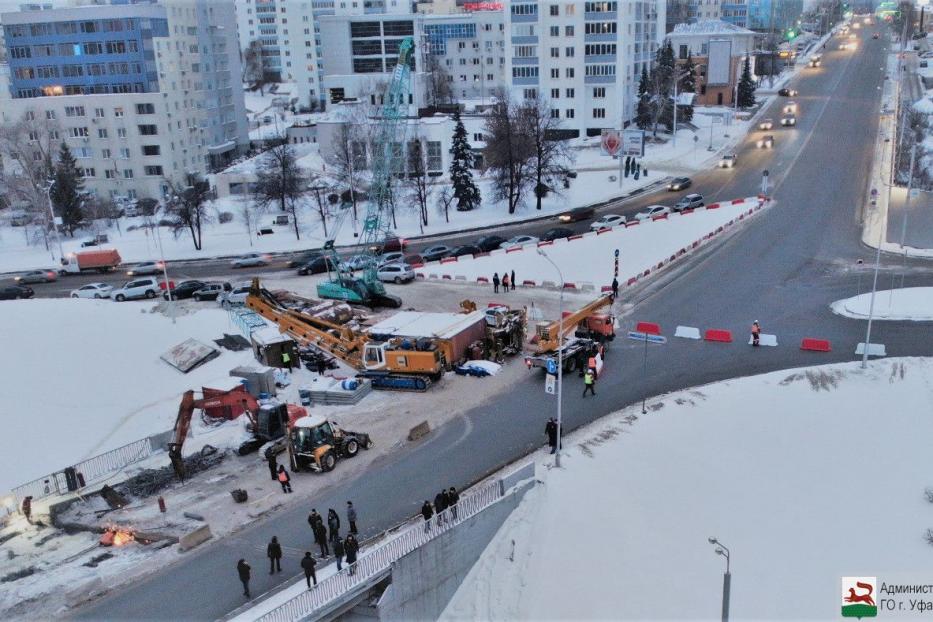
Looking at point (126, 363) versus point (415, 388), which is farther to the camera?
point (126, 363)

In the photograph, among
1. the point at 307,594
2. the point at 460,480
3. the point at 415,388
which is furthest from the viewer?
the point at 415,388

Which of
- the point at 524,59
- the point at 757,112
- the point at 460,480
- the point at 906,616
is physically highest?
the point at 524,59

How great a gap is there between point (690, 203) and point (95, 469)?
43.4 metres

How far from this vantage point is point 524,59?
82250 millimetres

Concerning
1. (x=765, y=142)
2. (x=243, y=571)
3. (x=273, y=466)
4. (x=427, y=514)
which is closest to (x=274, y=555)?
(x=243, y=571)

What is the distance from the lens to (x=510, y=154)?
2338 inches

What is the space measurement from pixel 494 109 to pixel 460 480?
157 ft

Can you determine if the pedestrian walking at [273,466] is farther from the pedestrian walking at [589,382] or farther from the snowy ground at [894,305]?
the snowy ground at [894,305]

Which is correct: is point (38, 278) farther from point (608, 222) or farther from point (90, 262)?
point (608, 222)

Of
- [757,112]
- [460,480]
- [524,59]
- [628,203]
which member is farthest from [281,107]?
[460,480]

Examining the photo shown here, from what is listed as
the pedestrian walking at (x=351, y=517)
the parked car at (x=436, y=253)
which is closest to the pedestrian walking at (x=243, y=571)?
the pedestrian walking at (x=351, y=517)

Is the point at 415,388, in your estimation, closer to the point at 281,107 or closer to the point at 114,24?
the point at 114,24

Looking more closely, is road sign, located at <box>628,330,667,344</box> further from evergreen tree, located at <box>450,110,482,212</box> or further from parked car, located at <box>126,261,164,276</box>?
parked car, located at <box>126,261,164,276</box>

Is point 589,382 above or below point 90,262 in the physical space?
above
